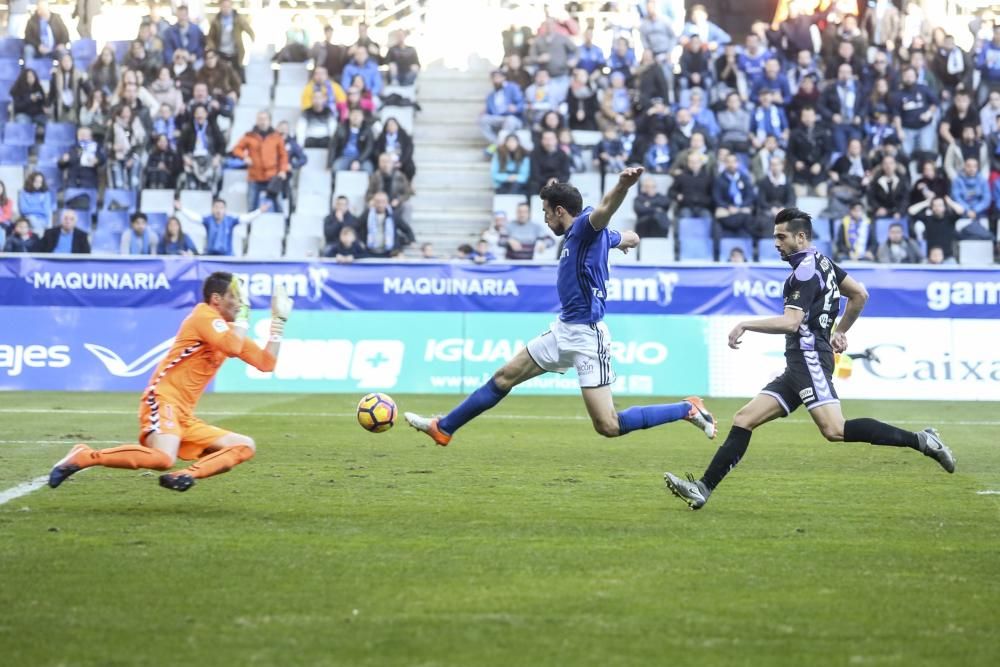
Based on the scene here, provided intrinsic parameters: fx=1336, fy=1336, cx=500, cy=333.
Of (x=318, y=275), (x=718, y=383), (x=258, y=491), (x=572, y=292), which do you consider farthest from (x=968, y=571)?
(x=318, y=275)

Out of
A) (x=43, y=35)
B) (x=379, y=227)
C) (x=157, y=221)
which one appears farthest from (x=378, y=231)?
(x=43, y=35)

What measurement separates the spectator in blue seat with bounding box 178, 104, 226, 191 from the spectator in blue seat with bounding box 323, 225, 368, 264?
11.8 feet

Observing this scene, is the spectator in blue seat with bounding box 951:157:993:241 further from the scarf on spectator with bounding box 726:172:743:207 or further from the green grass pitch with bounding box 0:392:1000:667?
the green grass pitch with bounding box 0:392:1000:667

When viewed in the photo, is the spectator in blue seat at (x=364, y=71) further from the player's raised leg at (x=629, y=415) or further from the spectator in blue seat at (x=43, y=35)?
the player's raised leg at (x=629, y=415)

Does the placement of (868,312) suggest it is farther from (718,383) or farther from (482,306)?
(482,306)

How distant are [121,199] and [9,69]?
560 centimetres

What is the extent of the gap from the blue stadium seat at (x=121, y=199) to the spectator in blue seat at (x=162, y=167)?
38 centimetres

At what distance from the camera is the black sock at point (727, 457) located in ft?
28.5

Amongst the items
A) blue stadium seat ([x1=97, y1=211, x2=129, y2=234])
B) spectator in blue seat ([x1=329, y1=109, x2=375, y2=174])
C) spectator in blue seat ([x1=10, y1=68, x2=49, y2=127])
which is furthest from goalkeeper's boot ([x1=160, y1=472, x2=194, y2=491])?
spectator in blue seat ([x1=10, y1=68, x2=49, y2=127])

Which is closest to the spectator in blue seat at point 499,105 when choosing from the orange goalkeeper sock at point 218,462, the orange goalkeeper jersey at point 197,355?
the orange goalkeeper jersey at point 197,355

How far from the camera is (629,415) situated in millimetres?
9703

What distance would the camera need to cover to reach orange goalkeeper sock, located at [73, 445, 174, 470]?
27.0 feet

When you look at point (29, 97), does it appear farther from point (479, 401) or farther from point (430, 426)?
point (479, 401)

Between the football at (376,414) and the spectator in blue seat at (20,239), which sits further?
the spectator in blue seat at (20,239)
